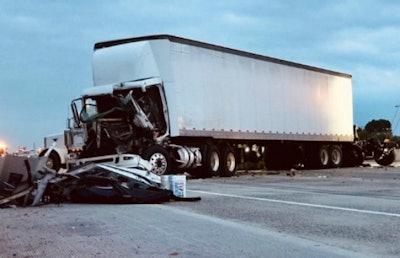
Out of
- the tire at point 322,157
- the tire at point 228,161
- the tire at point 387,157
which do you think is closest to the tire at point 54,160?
the tire at point 228,161

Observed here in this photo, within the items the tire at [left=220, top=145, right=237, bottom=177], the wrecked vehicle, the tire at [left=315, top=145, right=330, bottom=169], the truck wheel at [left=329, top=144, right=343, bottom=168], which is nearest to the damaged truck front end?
the tire at [left=220, top=145, right=237, bottom=177]

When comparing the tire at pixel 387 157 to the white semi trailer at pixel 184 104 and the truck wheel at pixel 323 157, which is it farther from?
the white semi trailer at pixel 184 104

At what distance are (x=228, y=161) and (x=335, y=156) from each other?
10.8 meters

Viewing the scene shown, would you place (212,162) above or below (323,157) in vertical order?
below

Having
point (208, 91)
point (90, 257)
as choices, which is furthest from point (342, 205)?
point (208, 91)

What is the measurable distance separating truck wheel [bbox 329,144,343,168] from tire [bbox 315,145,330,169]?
436mm

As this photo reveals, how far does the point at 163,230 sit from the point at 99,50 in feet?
45.2

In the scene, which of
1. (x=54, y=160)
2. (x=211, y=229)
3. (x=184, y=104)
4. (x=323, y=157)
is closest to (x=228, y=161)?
(x=184, y=104)

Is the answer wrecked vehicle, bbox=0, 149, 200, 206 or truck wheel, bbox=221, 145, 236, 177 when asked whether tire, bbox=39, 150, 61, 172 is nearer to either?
truck wheel, bbox=221, 145, 236, 177

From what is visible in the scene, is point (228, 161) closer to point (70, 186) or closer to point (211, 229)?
point (70, 186)

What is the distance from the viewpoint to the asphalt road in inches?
237

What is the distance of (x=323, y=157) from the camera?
1192 inches

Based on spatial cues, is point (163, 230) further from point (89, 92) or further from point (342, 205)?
point (89, 92)

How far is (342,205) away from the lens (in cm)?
1041
